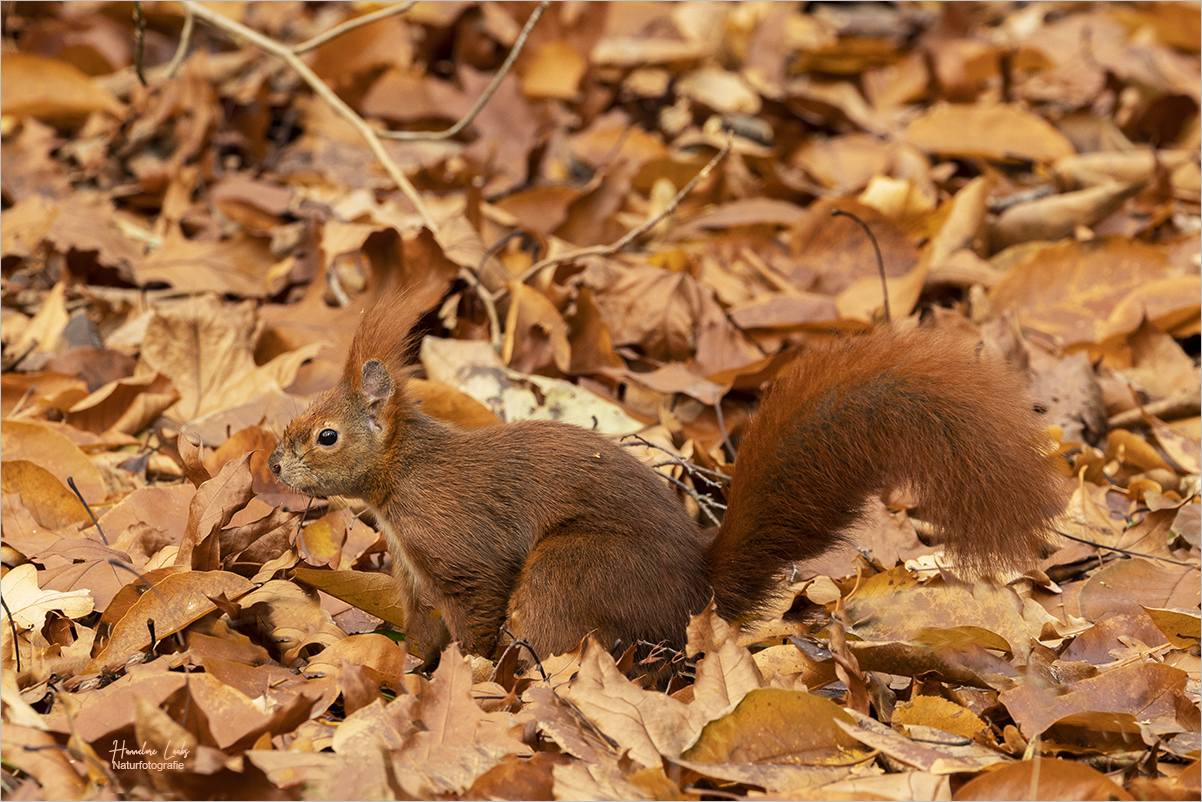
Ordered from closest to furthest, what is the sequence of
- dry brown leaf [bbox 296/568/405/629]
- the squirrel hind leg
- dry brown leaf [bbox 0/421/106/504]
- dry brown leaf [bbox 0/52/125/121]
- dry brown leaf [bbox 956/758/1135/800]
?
1. dry brown leaf [bbox 956/758/1135/800]
2. the squirrel hind leg
3. dry brown leaf [bbox 296/568/405/629]
4. dry brown leaf [bbox 0/421/106/504]
5. dry brown leaf [bbox 0/52/125/121]

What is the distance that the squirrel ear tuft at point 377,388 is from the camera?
276cm

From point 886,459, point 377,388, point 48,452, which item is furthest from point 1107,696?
point 48,452

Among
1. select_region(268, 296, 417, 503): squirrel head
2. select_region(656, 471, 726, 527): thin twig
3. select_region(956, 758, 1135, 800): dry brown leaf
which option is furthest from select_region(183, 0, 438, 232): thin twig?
select_region(956, 758, 1135, 800): dry brown leaf

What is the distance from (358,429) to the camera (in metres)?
2.78

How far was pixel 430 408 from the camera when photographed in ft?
10.8

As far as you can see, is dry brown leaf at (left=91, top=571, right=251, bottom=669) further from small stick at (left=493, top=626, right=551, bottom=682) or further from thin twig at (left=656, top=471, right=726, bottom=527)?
thin twig at (left=656, top=471, right=726, bottom=527)

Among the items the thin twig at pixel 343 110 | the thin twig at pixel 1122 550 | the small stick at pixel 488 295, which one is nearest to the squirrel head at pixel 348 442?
the small stick at pixel 488 295

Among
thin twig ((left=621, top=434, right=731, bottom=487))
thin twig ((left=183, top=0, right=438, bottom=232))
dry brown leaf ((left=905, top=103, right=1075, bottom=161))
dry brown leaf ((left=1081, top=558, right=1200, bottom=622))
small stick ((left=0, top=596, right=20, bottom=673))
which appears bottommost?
dry brown leaf ((left=1081, top=558, right=1200, bottom=622))

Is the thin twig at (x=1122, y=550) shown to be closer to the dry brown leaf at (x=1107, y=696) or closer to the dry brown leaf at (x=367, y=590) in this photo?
the dry brown leaf at (x=1107, y=696)

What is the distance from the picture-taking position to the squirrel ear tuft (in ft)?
9.04

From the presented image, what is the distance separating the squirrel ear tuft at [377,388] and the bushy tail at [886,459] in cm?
90

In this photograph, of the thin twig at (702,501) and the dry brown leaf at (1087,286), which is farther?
the dry brown leaf at (1087,286)

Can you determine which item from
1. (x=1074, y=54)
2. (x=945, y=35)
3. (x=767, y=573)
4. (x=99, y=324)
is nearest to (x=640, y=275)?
(x=767, y=573)

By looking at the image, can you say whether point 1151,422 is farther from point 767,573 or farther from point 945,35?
point 945,35
